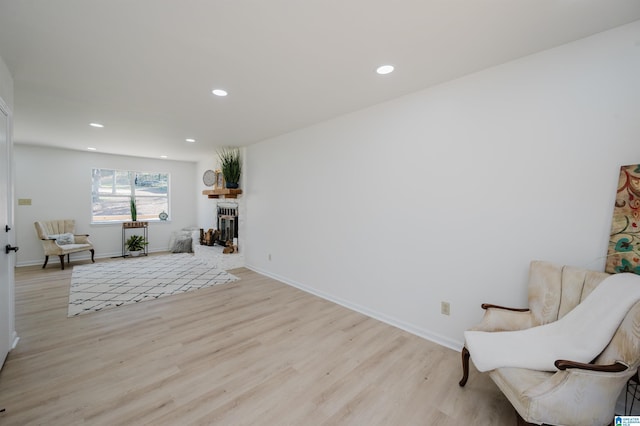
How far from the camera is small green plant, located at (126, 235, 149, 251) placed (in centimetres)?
630

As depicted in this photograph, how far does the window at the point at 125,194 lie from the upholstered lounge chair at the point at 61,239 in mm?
564

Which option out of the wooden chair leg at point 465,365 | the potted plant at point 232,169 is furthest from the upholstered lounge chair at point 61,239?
the wooden chair leg at point 465,365

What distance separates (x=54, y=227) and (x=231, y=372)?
6.08 metres

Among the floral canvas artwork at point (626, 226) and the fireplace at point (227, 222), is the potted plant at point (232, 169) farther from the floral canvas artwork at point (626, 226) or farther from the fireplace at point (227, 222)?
the floral canvas artwork at point (626, 226)

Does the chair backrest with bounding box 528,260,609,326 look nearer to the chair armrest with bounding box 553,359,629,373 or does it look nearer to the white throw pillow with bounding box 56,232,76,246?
the chair armrest with bounding box 553,359,629,373

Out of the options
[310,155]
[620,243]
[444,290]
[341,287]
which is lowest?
[341,287]

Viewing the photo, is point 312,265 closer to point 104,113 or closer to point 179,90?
point 179,90

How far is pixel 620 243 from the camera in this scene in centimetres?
166

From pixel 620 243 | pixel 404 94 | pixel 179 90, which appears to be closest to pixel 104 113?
pixel 179 90

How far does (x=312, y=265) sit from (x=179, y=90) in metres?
2.74

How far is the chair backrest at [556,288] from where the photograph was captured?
166 cm

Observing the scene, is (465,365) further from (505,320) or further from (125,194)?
(125,194)

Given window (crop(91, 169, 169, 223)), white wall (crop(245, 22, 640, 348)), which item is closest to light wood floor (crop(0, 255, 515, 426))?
white wall (crop(245, 22, 640, 348))

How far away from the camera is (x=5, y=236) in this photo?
215 centimetres
